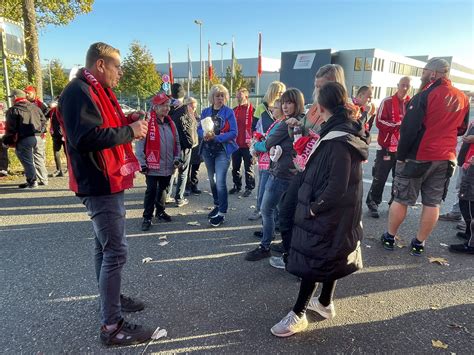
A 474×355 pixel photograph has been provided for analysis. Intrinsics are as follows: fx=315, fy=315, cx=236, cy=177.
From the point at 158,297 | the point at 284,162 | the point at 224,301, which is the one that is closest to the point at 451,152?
the point at 284,162

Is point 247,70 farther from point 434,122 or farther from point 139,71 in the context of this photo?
point 434,122

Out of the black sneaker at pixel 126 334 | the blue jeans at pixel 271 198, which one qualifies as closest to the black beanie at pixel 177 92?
the blue jeans at pixel 271 198

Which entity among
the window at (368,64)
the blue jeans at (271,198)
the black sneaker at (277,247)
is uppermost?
the window at (368,64)

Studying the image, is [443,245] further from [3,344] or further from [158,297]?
[3,344]

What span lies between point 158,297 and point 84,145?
1661mm

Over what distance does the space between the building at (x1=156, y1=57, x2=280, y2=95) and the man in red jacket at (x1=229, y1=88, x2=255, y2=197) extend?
45.4 metres

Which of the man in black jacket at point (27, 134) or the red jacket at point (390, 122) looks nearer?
the red jacket at point (390, 122)

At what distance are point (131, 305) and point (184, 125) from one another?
10.3ft

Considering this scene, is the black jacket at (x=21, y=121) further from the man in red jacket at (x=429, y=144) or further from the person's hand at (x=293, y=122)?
the man in red jacket at (x=429, y=144)

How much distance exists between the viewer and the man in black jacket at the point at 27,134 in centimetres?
607

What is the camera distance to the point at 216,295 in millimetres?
3023

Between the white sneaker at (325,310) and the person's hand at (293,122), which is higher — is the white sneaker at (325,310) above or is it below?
below

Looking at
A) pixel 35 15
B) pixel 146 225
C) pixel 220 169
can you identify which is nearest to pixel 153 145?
pixel 220 169

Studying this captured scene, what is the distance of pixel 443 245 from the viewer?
4.28m
